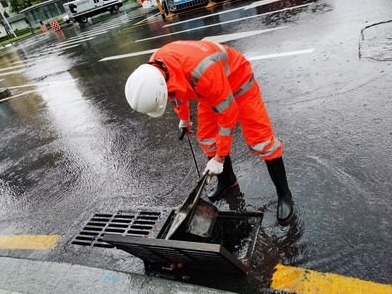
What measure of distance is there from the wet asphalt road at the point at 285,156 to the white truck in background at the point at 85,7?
1865 cm

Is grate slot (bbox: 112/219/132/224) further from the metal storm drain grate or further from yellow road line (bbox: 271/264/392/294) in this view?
yellow road line (bbox: 271/264/392/294)

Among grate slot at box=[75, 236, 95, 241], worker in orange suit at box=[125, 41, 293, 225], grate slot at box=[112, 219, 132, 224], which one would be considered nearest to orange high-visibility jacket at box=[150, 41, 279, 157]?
worker in orange suit at box=[125, 41, 293, 225]

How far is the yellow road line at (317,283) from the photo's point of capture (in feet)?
6.72

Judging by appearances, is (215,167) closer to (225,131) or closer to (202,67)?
(225,131)

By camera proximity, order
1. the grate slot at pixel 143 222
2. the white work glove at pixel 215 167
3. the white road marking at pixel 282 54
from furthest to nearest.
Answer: the white road marking at pixel 282 54 < the grate slot at pixel 143 222 < the white work glove at pixel 215 167

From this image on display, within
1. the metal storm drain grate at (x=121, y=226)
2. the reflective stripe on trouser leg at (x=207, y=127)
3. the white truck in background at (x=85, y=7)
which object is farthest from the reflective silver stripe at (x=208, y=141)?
the white truck in background at (x=85, y=7)

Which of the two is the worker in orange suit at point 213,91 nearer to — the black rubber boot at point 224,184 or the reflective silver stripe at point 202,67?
the reflective silver stripe at point 202,67

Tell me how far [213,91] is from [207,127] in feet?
2.32

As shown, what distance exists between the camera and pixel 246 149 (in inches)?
150

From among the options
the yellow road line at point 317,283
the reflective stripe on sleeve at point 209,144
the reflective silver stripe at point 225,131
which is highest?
the reflective silver stripe at point 225,131

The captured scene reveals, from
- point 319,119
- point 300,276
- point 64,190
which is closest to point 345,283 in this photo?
point 300,276

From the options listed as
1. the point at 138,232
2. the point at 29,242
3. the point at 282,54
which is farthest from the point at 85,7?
the point at 138,232

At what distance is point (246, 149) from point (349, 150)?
1049 millimetres

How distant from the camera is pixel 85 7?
24.1 metres
